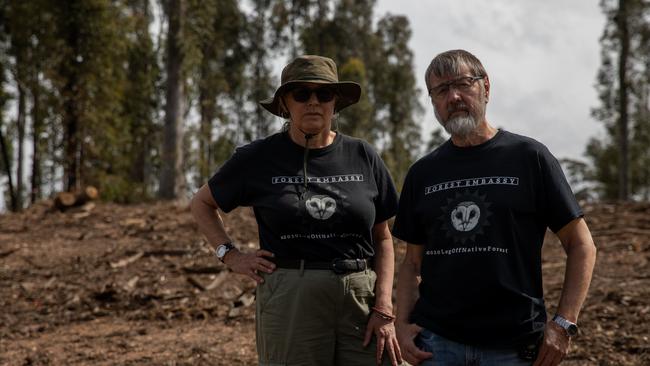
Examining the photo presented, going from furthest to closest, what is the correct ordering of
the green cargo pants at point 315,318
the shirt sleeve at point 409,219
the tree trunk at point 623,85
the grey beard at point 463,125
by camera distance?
the tree trunk at point 623,85
the green cargo pants at point 315,318
the shirt sleeve at point 409,219
the grey beard at point 463,125

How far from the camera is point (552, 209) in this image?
255cm

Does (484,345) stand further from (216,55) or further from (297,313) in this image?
(216,55)

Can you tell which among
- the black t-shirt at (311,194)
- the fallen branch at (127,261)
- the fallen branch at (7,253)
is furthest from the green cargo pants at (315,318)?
the fallen branch at (7,253)

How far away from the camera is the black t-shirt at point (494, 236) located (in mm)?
2533

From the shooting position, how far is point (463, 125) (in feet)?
8.73

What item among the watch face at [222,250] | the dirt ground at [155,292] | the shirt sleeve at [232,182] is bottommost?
the dirt ground at [155,292]

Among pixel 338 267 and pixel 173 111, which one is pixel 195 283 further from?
pixel 173 111

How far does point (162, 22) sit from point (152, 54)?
18.1 feet

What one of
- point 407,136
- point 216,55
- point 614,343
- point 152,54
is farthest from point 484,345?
point 407,136

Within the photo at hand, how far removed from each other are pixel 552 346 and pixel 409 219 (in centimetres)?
72

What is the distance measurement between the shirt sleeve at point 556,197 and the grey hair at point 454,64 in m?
0.41

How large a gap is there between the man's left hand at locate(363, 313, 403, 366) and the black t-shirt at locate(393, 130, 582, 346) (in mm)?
478

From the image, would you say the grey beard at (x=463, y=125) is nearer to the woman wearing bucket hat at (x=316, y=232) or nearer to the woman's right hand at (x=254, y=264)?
the woman wearing bucket hat at (x=316, y=232)

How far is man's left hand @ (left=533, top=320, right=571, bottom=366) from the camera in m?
2.48
